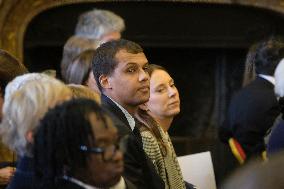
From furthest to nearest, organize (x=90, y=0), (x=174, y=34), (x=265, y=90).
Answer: (x=174, y=34) < (x=90, y=0) < (x=265, y=90)

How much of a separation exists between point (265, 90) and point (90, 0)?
2.15 meters

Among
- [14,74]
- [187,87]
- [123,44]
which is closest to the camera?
[14,74]

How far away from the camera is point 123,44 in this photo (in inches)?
111

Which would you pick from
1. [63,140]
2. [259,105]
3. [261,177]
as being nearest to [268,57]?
[259,105]

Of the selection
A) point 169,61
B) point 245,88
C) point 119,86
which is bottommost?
point 169,61

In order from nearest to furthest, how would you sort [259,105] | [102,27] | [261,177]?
[261,177] < [259,105] < [102,27]

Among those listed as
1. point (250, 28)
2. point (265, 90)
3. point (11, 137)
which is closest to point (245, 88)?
point (265, 90)

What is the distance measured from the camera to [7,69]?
2641mm

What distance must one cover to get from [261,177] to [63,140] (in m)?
0.60

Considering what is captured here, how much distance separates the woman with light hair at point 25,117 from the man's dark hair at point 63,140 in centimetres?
7

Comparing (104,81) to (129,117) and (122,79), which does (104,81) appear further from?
(129,117)

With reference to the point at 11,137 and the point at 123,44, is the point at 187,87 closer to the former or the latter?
the point at 123,44

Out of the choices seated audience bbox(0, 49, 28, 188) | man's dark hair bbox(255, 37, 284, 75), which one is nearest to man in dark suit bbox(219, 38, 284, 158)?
man's dark hair bbox(255, 37, 284, 75)

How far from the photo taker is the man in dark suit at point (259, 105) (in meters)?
3.65
